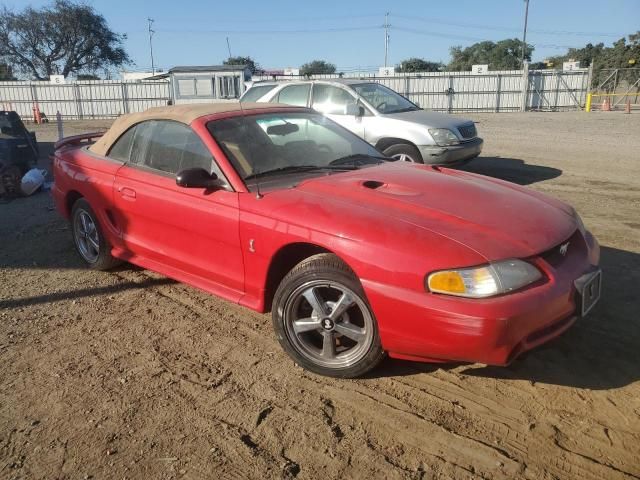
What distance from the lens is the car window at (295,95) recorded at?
978 cm

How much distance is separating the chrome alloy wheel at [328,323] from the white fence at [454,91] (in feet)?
90.7

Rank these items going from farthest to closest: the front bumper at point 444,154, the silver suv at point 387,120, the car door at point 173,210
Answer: the silver suv at point 387,120 < the front bumper at point 444,154 < the car door at point 173,210

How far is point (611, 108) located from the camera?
28.7 m

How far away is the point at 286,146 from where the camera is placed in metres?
4.03

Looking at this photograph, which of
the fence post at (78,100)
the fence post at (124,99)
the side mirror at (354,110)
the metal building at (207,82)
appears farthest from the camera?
the fence post at (78,100)

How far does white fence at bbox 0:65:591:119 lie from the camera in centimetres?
2952

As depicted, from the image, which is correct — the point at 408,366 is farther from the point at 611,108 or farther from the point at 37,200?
the point at 611,108

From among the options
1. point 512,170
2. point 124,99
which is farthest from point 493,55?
point 512,170

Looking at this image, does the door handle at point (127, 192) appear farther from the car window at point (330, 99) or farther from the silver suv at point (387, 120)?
the car window at point (330, 99)

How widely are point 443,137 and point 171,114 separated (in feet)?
17.6

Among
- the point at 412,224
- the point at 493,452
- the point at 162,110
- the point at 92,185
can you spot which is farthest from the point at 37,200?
the point at 493,452

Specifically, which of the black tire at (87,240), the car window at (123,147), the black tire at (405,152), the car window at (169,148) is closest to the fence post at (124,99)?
the black tire at (405,152)

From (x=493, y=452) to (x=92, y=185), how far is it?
3758 mm

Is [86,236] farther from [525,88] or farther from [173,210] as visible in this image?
[525,88]
